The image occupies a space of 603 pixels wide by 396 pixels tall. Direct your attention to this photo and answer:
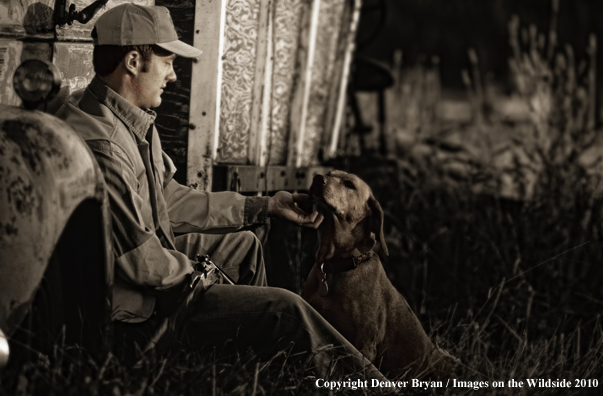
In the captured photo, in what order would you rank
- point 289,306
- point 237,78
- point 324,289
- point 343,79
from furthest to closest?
1. point 343,79
2. point 237,78
3. point 324,289
4. point 289,306

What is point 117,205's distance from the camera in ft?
8.04

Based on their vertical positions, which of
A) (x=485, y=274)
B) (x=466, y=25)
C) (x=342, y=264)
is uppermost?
(x=466, y=25)

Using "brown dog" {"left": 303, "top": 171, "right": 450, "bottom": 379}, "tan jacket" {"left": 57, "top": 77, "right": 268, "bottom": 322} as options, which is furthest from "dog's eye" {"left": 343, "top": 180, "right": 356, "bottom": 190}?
"tan jacket" {"left": 57, "top": 77, "right": 268, "bottom": 322}

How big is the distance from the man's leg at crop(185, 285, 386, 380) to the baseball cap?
3.23ft

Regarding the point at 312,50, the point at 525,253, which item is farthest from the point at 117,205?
the point at 525,253

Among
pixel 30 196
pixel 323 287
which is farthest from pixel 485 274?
pixel 30 196

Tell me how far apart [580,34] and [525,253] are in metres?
4.78

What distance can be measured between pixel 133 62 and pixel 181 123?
105 cm

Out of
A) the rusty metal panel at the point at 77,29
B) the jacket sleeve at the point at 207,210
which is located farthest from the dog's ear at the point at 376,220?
the rusty metal panel at the point at 77,29

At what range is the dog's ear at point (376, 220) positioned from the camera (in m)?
3.12

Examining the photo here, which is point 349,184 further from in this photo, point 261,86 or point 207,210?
point 261,86

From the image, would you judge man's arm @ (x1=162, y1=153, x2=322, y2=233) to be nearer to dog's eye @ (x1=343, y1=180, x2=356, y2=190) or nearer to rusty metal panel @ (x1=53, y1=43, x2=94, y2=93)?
dog's eye @ (x1=343, y1=180, x2=356, y2=190)

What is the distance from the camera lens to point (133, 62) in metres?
2.74

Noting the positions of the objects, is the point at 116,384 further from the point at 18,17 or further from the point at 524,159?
the point at 524,159
